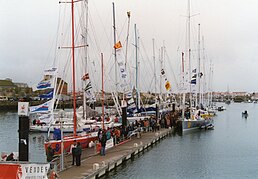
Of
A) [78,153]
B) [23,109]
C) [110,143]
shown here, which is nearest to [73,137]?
[110,143]

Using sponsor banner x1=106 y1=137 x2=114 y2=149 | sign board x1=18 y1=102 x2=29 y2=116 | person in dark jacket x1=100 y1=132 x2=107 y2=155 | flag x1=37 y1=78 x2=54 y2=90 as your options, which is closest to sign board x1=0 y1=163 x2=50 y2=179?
sign board x1=18 y1=102 x2=29 y2=116

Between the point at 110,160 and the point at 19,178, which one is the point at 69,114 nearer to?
the point at 110,160

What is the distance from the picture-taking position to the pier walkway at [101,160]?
18.3 metres

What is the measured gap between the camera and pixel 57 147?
24.1 m

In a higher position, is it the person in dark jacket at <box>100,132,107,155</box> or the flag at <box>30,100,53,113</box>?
the flag at <box>30,100,53,113</box>

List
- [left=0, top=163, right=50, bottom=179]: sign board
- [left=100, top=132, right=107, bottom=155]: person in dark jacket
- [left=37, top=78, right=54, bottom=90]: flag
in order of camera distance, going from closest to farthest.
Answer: [left=0, top=163, right=50, bottom=179]: sign board
[left=37, top=78, right=54, bottom=90]: flag
[left=100, top=132, right=107, bottom=155]: person in dark jacket

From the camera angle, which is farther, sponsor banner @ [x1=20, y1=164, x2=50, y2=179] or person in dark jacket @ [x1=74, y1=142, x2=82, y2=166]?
person in dark jacket @ [x1=74, y1=142, x2=82, y2=166]

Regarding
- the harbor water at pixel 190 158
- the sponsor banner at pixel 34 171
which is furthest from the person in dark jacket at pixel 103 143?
the sponsor banner at pixel 34 171

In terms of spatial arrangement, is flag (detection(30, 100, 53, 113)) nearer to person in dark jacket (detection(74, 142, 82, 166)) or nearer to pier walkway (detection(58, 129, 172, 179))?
person in dark jacket (detection(74, 142, 82, 166))

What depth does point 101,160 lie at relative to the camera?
21.9m

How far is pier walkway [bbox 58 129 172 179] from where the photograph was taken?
720 inches

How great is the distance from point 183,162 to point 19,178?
15523 millimetres

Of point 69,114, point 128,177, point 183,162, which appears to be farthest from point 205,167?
point 69,114

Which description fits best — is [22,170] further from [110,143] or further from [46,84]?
[110,143]
